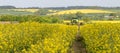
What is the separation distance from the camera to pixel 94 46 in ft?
71.5

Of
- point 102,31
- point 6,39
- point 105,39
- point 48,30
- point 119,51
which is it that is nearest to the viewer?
point 119,51

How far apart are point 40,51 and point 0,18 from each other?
7154 cm

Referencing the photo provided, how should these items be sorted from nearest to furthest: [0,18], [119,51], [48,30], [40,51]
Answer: [40,51]
[119,51]
[48,30]
[0,18]

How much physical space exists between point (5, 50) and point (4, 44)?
1.29 ft

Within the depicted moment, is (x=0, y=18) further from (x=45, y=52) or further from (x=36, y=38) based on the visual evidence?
(x=45, y=52)

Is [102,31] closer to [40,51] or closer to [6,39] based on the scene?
[6,39]

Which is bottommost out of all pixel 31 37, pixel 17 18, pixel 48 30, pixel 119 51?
→ pixel 17 18

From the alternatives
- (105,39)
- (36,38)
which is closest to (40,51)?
(105,39)

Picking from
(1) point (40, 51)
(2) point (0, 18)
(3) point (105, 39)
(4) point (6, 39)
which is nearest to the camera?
(1) point (40, 51)

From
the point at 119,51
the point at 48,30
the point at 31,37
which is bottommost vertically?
the point at 48,30

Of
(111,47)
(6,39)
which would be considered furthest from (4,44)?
(111,47)

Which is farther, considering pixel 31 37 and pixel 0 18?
pixel 0 18

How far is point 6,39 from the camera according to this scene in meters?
19.2

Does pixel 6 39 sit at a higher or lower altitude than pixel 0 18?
higher
